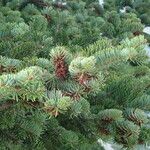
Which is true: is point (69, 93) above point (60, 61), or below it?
below

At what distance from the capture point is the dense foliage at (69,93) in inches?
60.7

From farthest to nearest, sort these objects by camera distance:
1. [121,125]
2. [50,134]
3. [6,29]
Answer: [6,29], [50,134], [121,125]

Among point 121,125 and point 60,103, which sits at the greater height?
point 60,103

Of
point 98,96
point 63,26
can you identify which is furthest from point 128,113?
point 63,26

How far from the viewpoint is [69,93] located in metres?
1.68

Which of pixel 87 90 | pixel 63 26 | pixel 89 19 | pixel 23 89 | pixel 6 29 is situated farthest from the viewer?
pixel 89 19

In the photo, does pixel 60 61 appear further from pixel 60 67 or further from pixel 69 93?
pixel 69 93

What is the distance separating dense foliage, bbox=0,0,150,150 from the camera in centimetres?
154

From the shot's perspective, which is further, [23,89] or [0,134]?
[0,134]

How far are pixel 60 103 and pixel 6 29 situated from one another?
3.37 feet

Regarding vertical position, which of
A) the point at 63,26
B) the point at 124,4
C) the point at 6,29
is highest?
the point at 6,29

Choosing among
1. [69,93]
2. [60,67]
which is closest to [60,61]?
[60,67]

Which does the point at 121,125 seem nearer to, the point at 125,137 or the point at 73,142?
the point at 125,137

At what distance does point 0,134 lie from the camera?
85.9 inches
